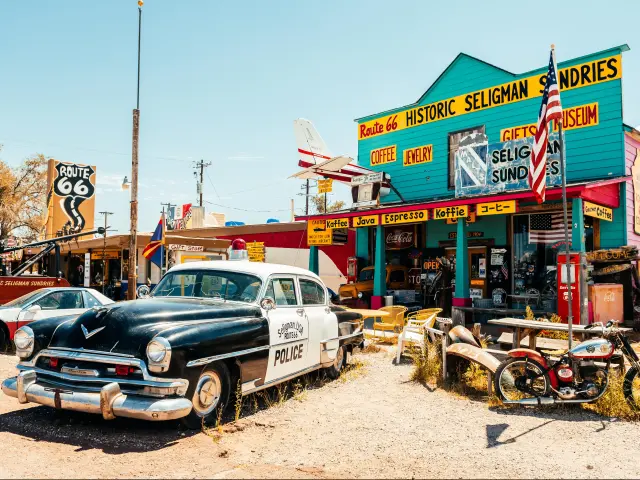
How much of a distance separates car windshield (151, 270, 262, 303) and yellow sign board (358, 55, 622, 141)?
485 inches

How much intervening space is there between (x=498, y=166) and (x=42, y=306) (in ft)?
38.0

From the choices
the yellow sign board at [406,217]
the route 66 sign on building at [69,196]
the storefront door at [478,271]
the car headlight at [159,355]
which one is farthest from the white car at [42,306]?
the route 66 sign on building at [69,196]

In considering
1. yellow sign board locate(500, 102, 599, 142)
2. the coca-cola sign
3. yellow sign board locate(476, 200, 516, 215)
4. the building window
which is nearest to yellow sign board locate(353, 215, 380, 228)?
the coca-cola sign

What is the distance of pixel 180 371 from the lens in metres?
5.02

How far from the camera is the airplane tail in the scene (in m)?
21.7

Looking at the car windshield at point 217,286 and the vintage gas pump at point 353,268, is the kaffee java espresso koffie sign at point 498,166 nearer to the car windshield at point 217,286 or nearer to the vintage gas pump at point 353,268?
the vintage gas pump at point 353,268

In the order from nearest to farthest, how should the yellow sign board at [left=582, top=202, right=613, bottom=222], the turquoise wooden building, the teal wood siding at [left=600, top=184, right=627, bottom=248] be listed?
1. the yellow sign board at [left=582, top=202, right=613, bottom=222]
2. the teal wood siding at [left=600, top=184, right=627, bottom=248]
3. the turquoise wooden building

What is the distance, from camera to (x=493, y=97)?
1669 centimetres

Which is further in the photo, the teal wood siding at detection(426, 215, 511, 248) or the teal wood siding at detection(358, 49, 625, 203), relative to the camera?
the teal wood siding at detection(426, 215, 511, 248)

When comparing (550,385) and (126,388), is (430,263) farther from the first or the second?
(126,388)

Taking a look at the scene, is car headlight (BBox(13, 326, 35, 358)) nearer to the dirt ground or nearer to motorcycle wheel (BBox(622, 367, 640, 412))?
the dirt ground

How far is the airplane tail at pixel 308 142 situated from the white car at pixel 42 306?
12814 millimetres

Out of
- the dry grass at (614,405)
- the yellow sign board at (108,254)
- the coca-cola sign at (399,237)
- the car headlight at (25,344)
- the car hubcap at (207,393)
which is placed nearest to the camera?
the car hubcap at (207,393)

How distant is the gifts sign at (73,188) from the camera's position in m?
27.1
